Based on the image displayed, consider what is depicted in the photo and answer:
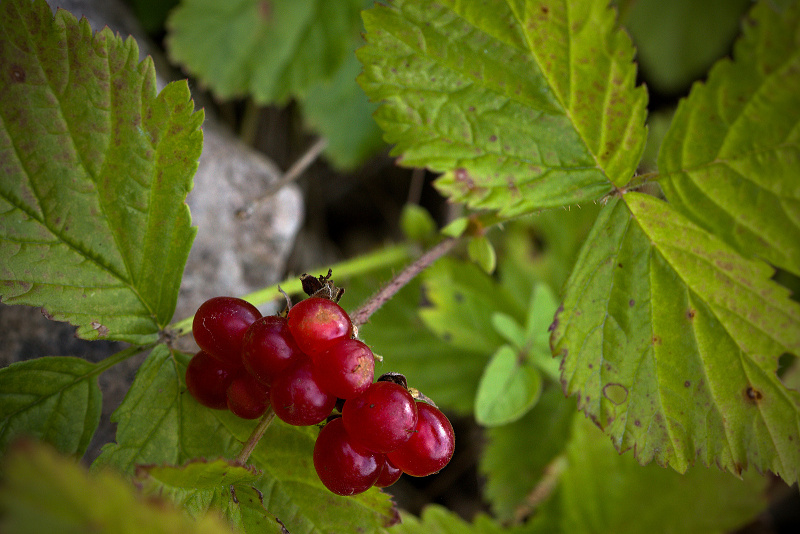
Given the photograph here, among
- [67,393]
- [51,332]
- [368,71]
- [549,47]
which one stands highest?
[549,47]

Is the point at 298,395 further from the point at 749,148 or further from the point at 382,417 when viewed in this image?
the point at 749,148

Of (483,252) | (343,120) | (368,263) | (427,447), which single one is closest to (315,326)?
(427,447)


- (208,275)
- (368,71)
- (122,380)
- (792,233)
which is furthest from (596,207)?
(122,380)

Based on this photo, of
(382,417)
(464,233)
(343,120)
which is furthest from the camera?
(343,120)

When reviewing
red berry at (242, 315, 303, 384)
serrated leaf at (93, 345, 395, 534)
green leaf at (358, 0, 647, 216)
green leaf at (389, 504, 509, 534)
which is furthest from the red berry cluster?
green leaf at (389, 504, 509, 534)

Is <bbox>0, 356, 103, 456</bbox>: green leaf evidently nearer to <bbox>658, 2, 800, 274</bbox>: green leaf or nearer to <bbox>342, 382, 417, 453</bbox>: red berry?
<bbox>342, 382, 417, 453</bbox>: red berry

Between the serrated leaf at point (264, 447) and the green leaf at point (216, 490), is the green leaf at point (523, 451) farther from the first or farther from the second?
the green leaf at point (216, 490)

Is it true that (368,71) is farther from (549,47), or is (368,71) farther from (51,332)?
(51,332)
